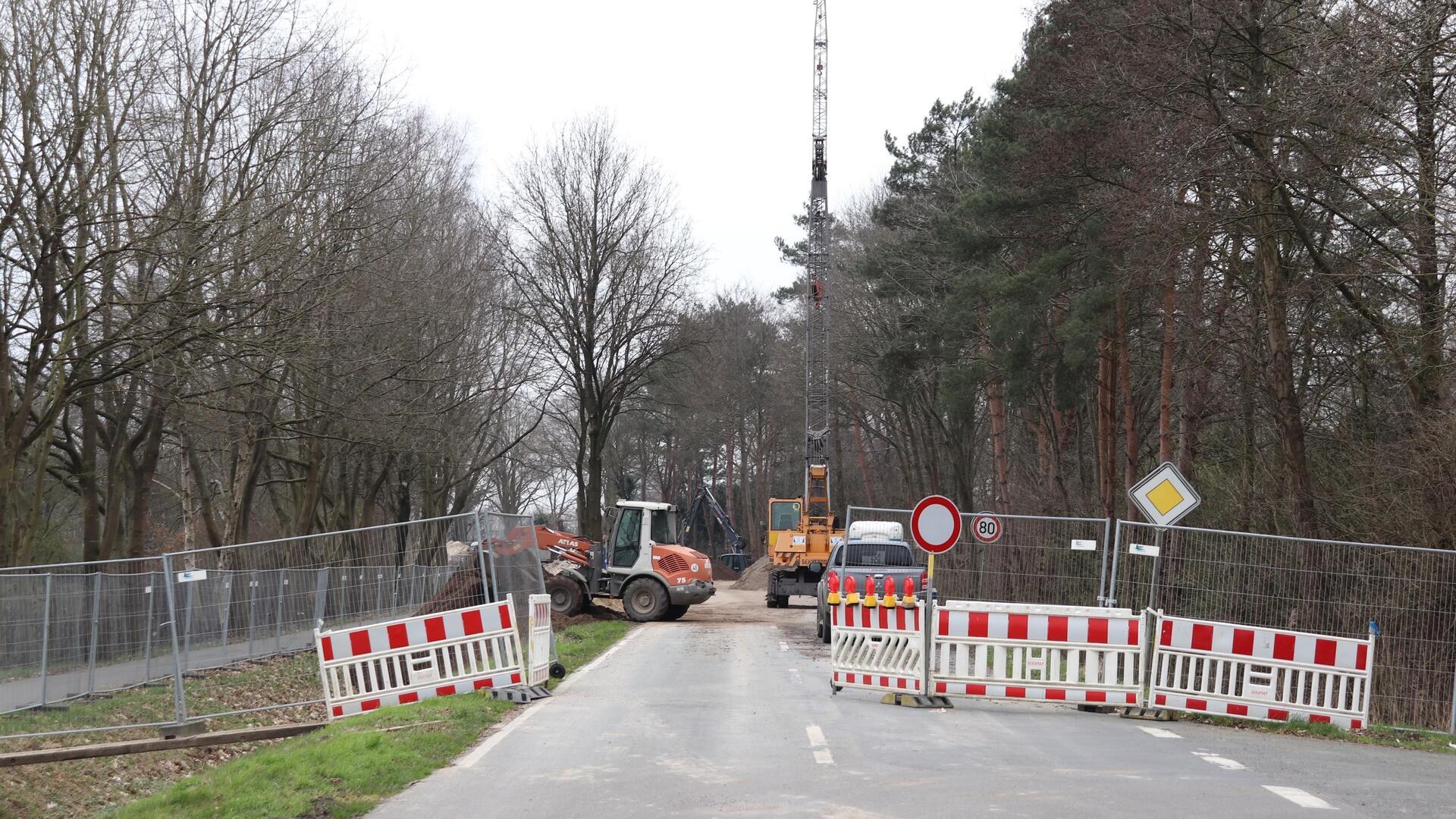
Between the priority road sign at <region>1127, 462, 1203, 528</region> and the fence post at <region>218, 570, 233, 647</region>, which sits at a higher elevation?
the priority road sign at <region>1127, 462, 1203, 528</region>

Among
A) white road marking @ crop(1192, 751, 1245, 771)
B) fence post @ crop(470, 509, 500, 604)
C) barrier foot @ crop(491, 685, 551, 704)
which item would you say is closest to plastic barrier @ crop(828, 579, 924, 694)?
barrier foot @ crop(491, 685, 551, 704)

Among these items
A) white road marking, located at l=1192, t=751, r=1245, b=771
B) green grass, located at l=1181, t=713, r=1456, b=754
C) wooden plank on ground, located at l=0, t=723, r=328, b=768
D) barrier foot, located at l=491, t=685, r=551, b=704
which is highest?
white road marking, located at l=1192, t=751, r=1245, b=771

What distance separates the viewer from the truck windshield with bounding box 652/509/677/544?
32.7 metres

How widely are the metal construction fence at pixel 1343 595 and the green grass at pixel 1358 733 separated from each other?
361mm

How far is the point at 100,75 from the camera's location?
58.3ft

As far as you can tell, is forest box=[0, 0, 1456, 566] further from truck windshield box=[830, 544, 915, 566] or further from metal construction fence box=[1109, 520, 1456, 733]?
truck windshield box=[830, 544, 915, 566]

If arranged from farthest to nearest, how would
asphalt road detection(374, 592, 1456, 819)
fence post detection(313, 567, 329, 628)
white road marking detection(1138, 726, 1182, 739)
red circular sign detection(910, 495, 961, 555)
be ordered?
1. red circular sign detection(910, 495, 961, 555)
2. fence post detection(313, 567, 329, 628)
3. white road marking detection(1138, 726, 1182, 739)
4. asphalt road detection(374, 592, 1456, 819)

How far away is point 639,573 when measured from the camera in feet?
106

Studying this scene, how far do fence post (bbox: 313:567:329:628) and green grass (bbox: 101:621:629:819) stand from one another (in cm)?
194

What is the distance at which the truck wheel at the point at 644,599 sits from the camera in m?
32.3

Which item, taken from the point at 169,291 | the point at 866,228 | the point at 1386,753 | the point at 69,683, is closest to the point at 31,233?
the point at 169,291

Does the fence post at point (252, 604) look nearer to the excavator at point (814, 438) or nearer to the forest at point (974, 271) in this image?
the forest at point (974, 271)

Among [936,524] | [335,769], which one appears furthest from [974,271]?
[335,769]

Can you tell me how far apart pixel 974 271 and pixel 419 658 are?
2596 cm
